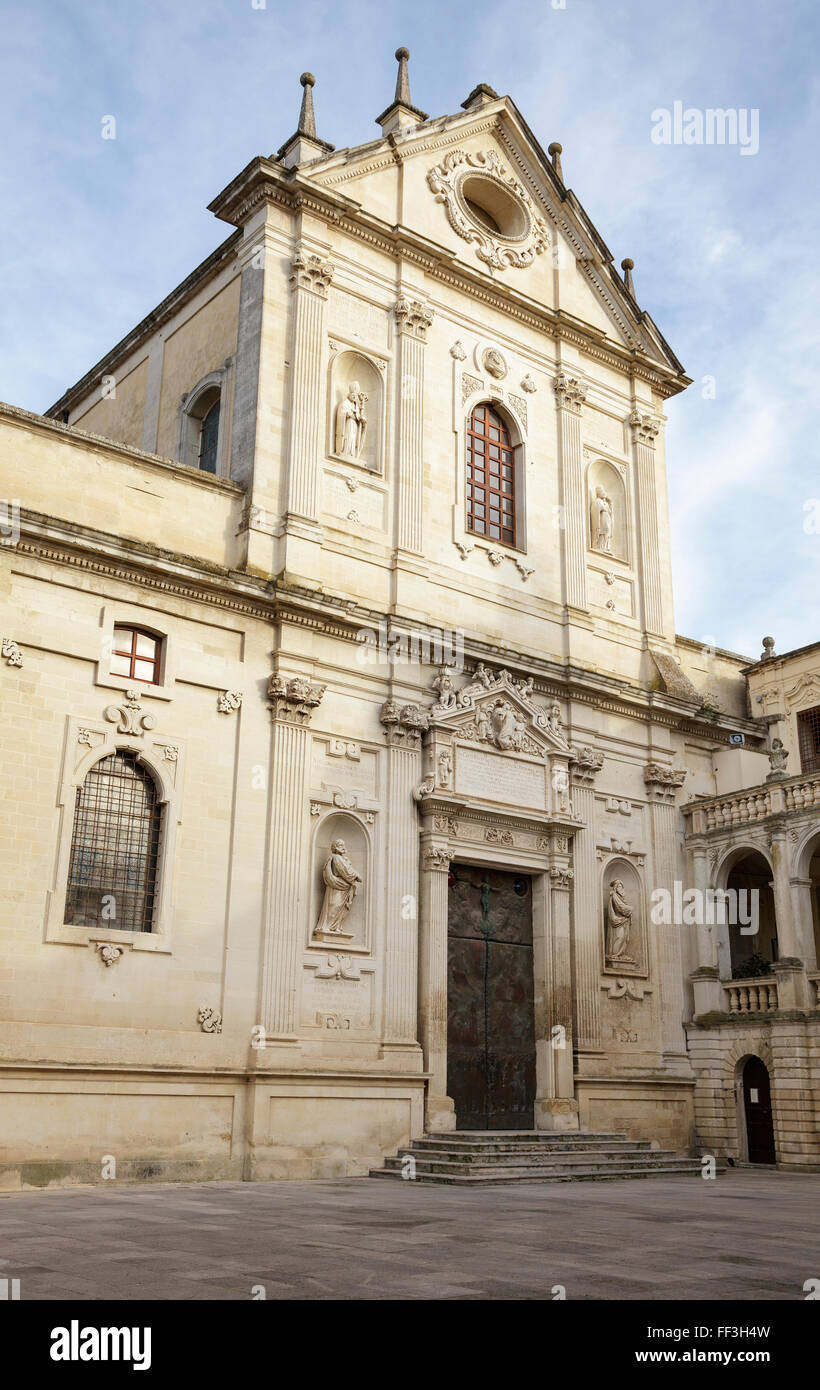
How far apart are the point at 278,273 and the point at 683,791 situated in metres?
13.6

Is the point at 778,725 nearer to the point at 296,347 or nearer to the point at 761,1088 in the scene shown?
the point at 761,1088

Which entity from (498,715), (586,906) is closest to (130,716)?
(498,715)

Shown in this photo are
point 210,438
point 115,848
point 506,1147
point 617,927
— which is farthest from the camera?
point 617,927

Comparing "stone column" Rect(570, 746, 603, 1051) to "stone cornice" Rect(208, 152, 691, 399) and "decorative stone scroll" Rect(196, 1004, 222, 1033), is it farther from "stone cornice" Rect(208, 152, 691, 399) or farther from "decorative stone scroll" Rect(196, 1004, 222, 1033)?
"stone cornice" Rect(208, 152, 691, 399)

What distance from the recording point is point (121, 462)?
2022 centimetres

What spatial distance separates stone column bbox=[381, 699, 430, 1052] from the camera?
20.8 meters

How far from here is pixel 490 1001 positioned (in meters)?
22.6

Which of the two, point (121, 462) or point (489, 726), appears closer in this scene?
point (121, 462)

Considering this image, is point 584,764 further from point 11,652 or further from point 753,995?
point 11,652

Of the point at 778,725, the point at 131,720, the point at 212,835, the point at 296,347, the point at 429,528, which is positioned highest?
the point at 296,347

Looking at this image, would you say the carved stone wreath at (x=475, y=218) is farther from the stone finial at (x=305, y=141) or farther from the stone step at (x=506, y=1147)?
the stone step at (x=506, y=1147)

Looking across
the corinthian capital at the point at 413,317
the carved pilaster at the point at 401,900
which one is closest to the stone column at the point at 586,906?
the carved pilaster at the point at 401,900

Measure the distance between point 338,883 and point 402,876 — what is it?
1.44 metres
